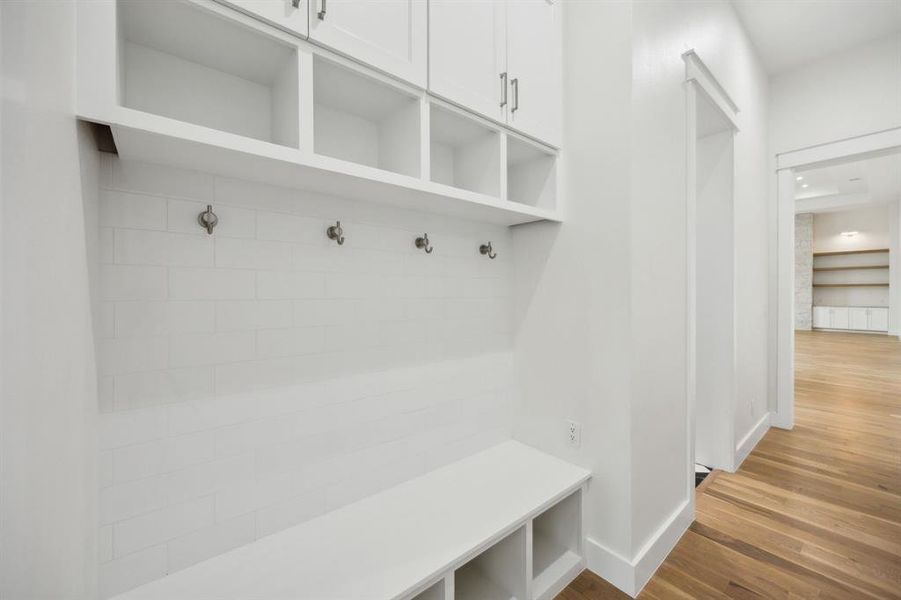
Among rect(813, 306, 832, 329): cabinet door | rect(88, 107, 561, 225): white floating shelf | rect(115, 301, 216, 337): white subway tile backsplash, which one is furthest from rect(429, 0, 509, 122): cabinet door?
rect(813, 306, 832, 329): cabinet door

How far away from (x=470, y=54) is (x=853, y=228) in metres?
13.2

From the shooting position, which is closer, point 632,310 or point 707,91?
point 632,310

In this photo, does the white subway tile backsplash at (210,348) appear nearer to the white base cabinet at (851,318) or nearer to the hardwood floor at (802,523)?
the hardwood floor at (802,523)

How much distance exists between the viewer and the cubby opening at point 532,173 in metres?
1.76

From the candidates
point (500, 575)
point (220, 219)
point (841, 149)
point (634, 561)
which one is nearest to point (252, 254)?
point (220, 219)

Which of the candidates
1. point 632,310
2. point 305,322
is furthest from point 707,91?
point 305,322

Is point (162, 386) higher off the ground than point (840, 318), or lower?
higher

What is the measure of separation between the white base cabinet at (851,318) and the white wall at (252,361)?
13063mm

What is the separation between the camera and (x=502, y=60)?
154cm

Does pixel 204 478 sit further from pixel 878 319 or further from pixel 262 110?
pixel 878 319

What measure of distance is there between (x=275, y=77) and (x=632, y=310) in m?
1.51

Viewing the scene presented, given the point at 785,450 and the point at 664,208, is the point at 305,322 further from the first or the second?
the point at 785,450

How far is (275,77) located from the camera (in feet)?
3.91

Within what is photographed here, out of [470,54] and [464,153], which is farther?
[464,153]
